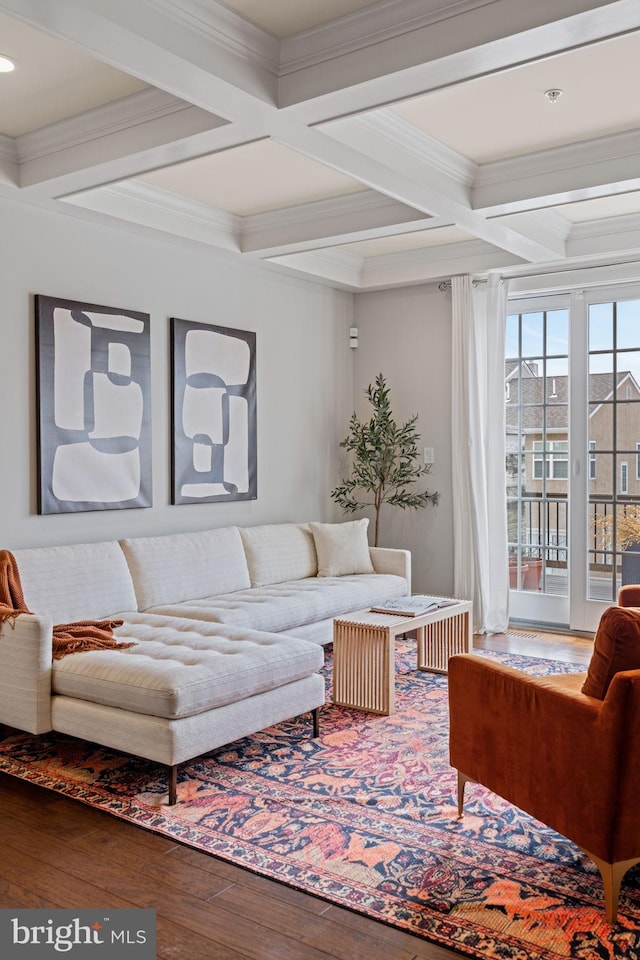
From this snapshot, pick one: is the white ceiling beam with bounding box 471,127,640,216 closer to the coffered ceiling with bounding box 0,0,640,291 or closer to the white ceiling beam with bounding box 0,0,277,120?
the coffered ceiling with bounding box 0,0,640,291

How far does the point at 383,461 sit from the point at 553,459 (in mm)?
1249

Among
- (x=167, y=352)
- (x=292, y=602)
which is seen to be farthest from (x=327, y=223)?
(x=292, y=602)

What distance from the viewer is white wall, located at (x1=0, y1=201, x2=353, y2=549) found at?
4.28 m

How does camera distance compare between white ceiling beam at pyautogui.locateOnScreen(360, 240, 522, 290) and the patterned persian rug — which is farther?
white ceiling beam at pyautogui.locateOnScreen(360, 240, 522, 290)

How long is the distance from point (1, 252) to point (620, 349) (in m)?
3.94

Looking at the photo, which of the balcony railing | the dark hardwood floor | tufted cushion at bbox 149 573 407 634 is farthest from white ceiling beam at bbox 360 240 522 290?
the dark hardwood floor

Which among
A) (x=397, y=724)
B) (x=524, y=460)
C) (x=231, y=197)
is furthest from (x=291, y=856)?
(x=524, y=460)

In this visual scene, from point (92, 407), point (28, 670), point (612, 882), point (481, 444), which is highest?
point (92, 407)

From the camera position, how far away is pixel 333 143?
361 cm

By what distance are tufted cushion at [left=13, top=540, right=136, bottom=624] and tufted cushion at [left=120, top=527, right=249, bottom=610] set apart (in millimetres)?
96

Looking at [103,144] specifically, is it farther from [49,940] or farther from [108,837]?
[49,940]

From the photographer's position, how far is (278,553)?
5.50m

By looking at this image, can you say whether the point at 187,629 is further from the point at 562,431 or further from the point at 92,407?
the point at 562,431

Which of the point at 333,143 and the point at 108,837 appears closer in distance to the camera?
the point at 108,837
